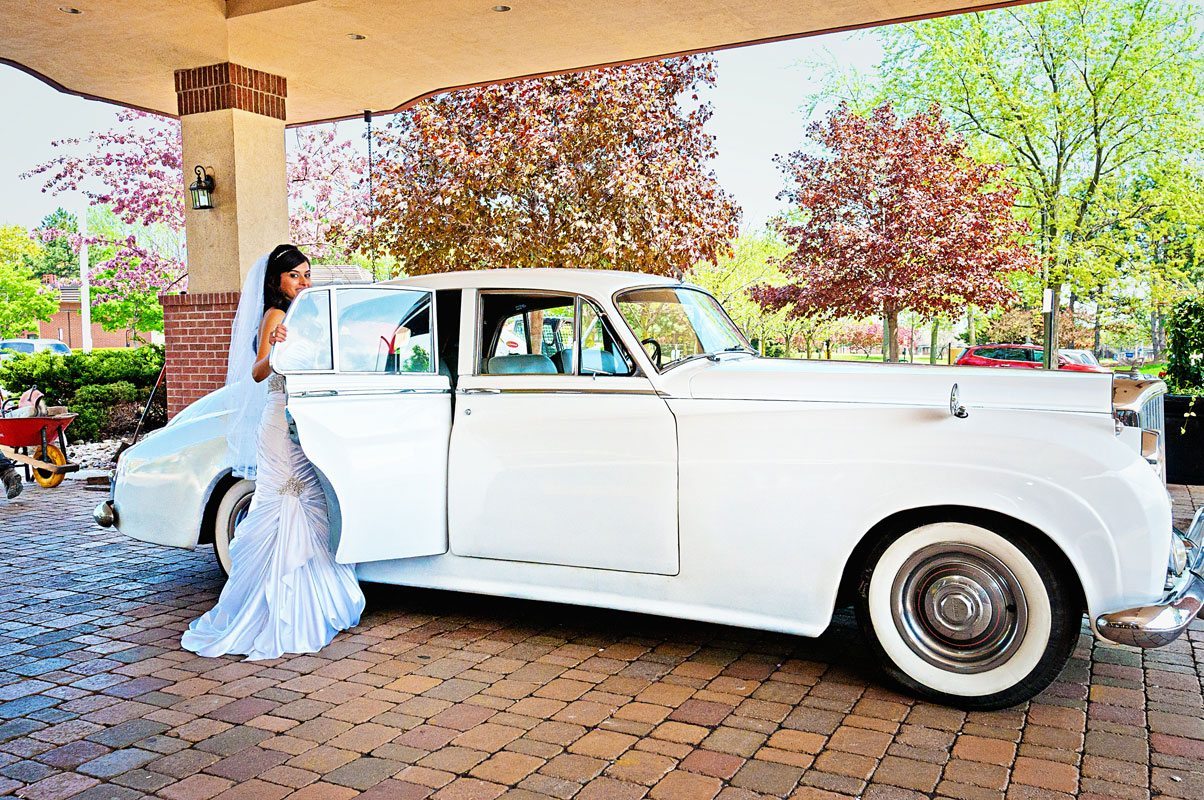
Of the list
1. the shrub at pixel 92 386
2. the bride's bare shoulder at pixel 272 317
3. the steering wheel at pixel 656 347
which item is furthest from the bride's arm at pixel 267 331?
the shrub at pixel 92 386

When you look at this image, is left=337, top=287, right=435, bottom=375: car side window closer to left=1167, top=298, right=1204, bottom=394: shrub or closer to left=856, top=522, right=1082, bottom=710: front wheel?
left=856, top=522, right=1082, bottom=710: front wheel

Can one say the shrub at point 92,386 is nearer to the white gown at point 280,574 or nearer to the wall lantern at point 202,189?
the wall lantern at point 202,189

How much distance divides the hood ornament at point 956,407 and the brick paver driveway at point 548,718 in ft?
4.01

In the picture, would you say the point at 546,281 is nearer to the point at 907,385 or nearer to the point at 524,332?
the point at 524,332

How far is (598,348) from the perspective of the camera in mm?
4789

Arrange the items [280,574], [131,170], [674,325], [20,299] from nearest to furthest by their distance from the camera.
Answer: [280,574], [674,325], [131,170], [20,299]

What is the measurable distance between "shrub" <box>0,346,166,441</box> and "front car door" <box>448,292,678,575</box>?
1082 centimetres

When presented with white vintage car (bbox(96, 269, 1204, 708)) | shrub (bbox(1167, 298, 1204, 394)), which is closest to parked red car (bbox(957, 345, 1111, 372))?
shrub (bbox(1167, 298, 1204, 394))

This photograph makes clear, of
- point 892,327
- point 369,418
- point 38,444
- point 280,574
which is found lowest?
point 280,574

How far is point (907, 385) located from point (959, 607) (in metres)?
0.95

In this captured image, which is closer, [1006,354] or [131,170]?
[131,170]

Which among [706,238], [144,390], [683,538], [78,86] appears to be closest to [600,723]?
[683,538]

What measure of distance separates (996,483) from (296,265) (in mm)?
3886

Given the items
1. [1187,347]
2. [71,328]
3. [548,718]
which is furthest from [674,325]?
[71,328]
